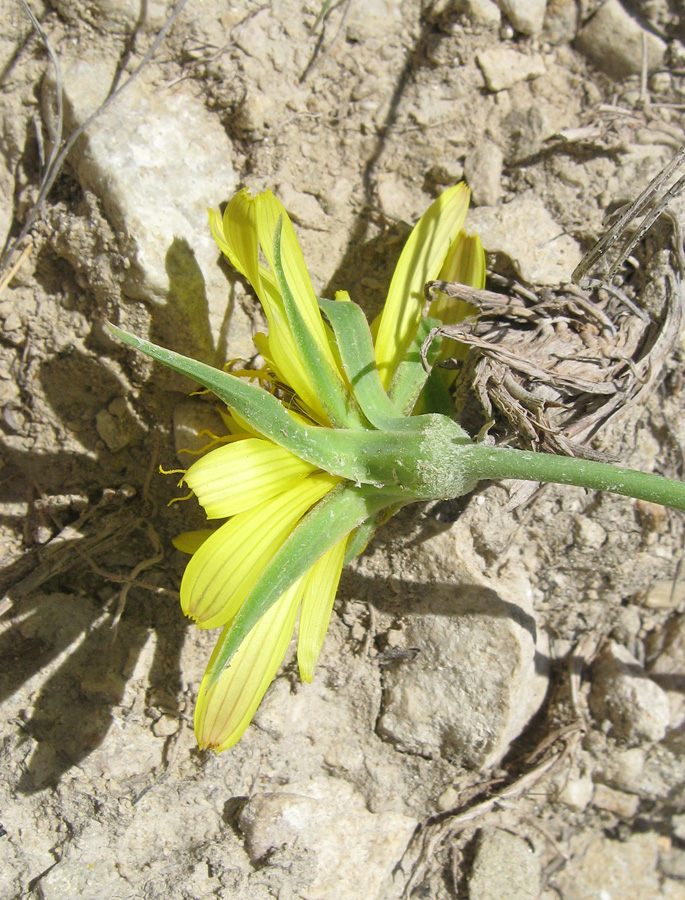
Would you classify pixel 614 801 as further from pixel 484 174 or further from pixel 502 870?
pixel 484 174

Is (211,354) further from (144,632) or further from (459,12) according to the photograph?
(459,12)

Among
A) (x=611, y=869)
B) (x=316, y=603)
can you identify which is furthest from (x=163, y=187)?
(x=611, y=869)

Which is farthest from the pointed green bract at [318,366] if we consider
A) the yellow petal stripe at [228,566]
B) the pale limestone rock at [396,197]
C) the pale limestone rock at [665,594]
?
the pale limestone rock at [665,594]

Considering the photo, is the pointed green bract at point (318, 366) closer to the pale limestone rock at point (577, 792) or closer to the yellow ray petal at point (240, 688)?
the yellow ray petal at point (240, 688)

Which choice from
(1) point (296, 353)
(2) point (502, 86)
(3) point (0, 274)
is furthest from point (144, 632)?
(2) point (502, 86)

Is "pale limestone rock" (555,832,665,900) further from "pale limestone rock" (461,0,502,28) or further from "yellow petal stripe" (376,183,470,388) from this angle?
"pale limestone rock" (461,0,502,28)

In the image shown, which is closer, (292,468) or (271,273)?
(292,468)

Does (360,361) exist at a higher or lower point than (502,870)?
higher
